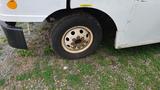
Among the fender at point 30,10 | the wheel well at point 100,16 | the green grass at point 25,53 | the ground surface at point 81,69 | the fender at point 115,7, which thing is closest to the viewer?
the fender at point 30,10

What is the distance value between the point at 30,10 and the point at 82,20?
0.81 metres

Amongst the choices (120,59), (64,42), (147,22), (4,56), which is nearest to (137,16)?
(147,22)

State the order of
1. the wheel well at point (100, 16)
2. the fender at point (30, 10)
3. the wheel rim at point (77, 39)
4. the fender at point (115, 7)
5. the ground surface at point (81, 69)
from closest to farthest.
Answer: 1. the fender at point (30, 10)
2. the fender at point (115, 7)
3. the ground surface at point (81, 69)
4. the wheel well at point (100, 16)
5. the wheel rim at point (77, 39)

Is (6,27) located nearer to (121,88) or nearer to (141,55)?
(121,88)

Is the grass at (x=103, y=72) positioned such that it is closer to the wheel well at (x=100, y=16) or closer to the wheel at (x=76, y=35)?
the wheel at (x=76, y=35)

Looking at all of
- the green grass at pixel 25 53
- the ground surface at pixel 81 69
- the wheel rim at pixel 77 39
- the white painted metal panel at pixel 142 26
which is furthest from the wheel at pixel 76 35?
the green grass at pixel 25 53

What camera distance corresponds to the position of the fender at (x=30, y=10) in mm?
3646

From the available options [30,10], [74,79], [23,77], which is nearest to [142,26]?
[74,79]

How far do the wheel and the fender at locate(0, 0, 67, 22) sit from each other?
1.10 feet

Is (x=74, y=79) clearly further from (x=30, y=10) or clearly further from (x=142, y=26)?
(x=142, y=26)

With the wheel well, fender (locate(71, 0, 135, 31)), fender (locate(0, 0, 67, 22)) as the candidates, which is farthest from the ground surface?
fender (locate(0, 0, 67, 22))

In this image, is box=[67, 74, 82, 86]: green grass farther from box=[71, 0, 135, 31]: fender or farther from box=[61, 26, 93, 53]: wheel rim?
box=[71, 0, 135, 31]: fender

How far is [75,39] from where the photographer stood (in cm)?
424

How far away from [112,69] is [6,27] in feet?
5.71
